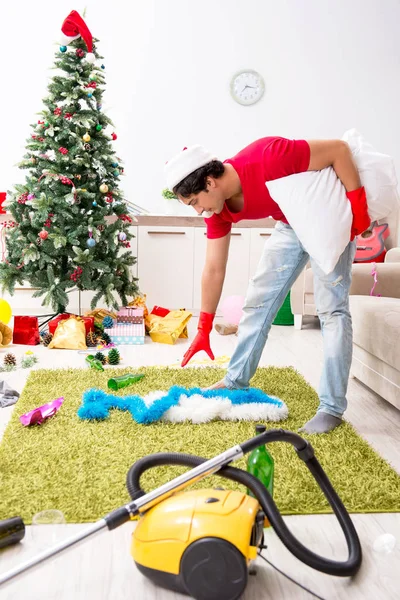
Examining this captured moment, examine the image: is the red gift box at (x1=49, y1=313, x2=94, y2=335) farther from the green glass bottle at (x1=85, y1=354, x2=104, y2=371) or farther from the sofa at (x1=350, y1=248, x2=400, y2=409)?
the sofa at (x1=350, y1=248, x2=400, y2=409)

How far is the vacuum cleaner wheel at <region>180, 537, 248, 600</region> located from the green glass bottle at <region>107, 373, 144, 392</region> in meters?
1.38

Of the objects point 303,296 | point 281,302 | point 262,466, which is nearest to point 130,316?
point 303,296

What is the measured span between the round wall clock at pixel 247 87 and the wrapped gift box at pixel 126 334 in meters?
2.35

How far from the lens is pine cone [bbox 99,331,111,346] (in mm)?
3404

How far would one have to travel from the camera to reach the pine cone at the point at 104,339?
3.40 metres

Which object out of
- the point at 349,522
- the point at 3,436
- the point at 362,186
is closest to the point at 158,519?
the point at 349,522

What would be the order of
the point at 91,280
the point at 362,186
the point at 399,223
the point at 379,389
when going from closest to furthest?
the point at 362,186, the point at 379,389, the point at 91,280, the point at 399,223

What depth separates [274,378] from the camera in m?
2.60

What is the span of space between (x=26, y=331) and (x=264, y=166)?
6.73 feet

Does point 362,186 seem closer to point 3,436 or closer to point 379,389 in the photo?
point 379,389

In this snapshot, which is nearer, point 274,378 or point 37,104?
point 274,378

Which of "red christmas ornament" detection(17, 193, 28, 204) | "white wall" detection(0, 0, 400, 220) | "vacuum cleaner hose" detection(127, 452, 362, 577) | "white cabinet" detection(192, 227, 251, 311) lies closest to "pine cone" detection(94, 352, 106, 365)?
"red christmas ornament" detection(17, 193, 28, 204)

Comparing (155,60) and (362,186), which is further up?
(155,60)

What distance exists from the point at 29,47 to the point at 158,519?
4469 mm
